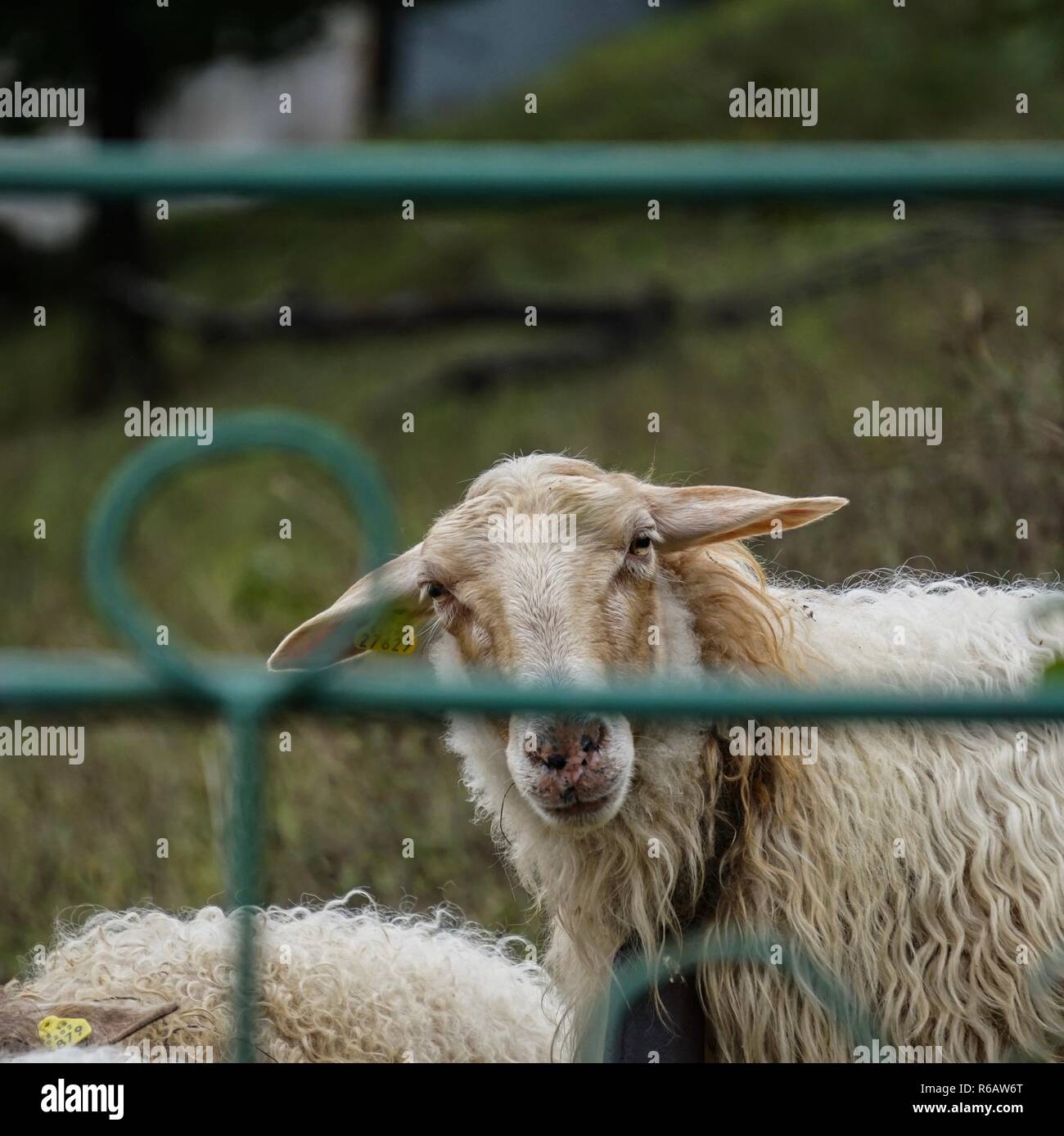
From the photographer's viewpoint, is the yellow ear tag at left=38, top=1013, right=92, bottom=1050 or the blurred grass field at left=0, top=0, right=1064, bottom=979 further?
the blurred grass field at left=0, top=0, right=1064, bottom=979

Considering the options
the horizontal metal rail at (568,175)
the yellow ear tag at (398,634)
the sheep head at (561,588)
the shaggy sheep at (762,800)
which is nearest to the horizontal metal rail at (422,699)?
the horizontal metal rail at (568,175)

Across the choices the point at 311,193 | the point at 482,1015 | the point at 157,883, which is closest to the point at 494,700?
the point at 311,193

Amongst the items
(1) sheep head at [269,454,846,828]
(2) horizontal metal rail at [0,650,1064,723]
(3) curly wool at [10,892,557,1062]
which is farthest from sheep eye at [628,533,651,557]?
(2) horizontal metal rail at [0,650,1064,723]

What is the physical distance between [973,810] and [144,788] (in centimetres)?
394

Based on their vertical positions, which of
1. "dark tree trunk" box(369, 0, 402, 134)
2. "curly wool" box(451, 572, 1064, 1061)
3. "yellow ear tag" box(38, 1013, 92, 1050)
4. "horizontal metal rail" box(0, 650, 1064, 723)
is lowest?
"yellow ear tag" box(38, 1013, 92, 1050)

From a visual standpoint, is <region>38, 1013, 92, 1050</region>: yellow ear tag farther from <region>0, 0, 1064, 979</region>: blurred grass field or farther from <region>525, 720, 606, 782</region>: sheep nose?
<region>525, 720, 606, 782</region>: sheep nose

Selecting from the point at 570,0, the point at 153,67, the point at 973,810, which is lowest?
the point at 973,810

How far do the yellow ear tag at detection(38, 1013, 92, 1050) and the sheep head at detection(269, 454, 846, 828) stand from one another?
3.22 ft

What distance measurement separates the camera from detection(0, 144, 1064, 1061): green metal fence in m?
1.33

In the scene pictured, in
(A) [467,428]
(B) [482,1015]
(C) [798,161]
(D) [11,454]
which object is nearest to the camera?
(C) [798,161]

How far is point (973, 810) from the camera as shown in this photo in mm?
3354

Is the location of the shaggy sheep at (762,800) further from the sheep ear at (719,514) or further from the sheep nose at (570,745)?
the sheep nose at (570,745)

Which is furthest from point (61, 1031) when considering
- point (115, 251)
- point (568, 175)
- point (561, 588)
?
point (115, 251)

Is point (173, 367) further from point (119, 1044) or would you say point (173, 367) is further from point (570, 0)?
point (119, 1044)
